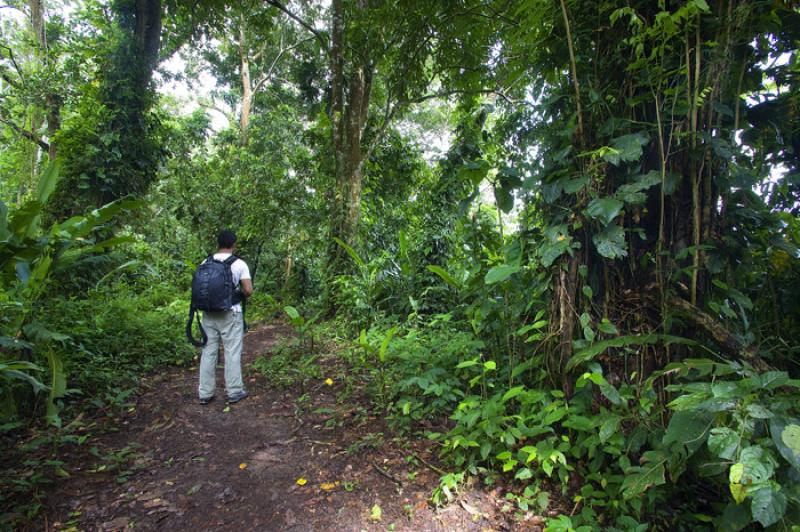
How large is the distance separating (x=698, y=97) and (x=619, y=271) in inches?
40.6

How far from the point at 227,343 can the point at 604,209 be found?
3508 mm

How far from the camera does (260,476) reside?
2.73 meters

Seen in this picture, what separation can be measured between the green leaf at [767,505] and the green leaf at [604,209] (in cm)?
130

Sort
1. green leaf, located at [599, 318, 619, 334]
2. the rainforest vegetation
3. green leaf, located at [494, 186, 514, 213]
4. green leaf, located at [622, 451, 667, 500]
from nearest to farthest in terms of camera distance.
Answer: green leaf, located at [622, 451, 667, 500], the rainforest vegetation, green leaf, located at [599, 318, 619, 334], green leaf, located at [494, 186, 514, 213]

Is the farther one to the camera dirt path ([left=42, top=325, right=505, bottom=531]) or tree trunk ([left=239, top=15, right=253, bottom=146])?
tree trunk ([left=239, top=15, right=253, bottom=146])

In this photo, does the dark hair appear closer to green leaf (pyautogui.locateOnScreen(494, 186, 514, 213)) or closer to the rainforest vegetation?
the rainforest vegetation

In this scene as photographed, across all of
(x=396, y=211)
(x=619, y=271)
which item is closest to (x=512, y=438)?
(x=619, y=271)

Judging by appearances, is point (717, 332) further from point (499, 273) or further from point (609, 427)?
point (499, 273)

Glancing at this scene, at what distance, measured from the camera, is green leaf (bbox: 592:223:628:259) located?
217 centimetres

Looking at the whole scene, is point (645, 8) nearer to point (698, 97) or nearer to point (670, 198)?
point (698, 97)

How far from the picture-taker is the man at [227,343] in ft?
12.7

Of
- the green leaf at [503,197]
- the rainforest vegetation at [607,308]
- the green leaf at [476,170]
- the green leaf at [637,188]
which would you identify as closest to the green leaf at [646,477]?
the rainforest vegetation at [607,308]

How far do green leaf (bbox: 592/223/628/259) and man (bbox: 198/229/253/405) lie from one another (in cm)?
313

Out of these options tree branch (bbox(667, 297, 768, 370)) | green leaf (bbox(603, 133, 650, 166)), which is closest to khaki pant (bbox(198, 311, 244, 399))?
green leaf (bbox(603, 133, 650, 166))
